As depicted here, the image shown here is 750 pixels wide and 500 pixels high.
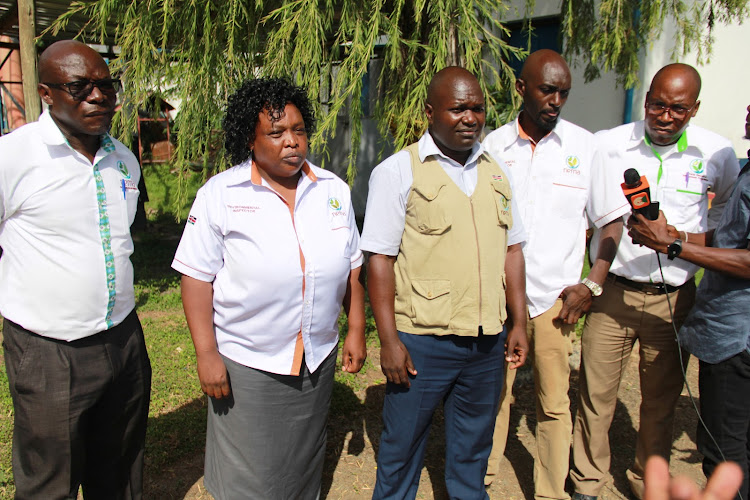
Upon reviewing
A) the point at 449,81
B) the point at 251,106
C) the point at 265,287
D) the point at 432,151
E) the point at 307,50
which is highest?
the point at 307,50

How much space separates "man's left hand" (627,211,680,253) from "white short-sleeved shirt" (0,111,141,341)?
7.10ft

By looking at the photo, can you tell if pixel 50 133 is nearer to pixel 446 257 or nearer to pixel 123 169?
pixel 123 169

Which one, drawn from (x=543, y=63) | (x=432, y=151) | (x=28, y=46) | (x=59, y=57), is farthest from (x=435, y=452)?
(x=28, y=46)

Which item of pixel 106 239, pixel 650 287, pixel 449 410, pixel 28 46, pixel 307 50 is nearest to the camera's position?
pixel 106 239

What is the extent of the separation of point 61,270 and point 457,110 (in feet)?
5.36

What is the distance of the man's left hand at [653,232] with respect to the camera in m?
2.48

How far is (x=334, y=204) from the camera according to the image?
2.37 metres

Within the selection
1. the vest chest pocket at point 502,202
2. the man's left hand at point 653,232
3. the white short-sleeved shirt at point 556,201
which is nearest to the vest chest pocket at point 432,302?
the vest chest pocket at point 502,202

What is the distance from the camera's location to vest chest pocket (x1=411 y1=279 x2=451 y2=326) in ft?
7.91

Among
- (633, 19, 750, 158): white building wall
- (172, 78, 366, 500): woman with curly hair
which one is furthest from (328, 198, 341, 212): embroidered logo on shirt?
(633, 19, 750, 158): white building wall

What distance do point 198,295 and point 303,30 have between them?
210 centimetres

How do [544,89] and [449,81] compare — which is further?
[544,89]

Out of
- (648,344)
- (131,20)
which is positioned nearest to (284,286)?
(648,344)

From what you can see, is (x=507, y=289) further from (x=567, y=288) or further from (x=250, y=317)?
(x=250, y=317)
